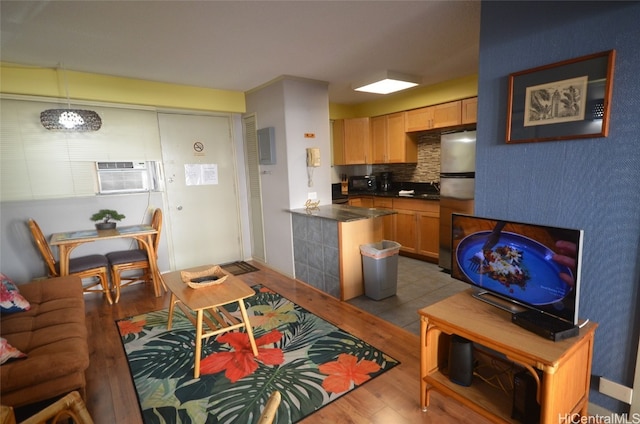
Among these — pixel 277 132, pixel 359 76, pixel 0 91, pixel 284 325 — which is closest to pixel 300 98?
pixel 277 132

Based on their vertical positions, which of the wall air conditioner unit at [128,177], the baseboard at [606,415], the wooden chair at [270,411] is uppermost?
the wall air conditioner unit at [128,177]

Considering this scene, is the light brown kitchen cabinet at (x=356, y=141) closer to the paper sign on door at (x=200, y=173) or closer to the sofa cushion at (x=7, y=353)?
the paper sign on door at (x=200, y=173)

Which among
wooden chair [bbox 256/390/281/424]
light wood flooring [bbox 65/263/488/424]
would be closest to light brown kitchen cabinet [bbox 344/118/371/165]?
light wood flooring [bbox 65/263/488/424]

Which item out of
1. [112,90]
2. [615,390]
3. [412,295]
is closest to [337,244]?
[412,295]

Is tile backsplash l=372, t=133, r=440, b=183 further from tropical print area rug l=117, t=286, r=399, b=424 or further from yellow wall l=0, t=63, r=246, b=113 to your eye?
tropical print area rug l=117, t=286, r=399, b=424

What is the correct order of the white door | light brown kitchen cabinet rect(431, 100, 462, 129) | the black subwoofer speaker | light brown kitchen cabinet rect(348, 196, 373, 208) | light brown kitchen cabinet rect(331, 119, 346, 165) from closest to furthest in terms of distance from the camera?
the black subwoofer speaker, light brown kitchen cabinet rect(431, 100, 462, 129), the white door, light brown kitchen cabinet rect(348, 196, 373, 208), light brown kitchen cabinet rect(331, 119, 346, 165)

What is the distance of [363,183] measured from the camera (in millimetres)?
5508

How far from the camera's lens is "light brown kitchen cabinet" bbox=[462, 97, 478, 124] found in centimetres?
390

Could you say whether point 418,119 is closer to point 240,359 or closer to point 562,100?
point 562,100

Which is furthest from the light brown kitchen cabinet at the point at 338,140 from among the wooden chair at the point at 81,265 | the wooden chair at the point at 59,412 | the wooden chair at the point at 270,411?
the wooden chair at the point at 270,411

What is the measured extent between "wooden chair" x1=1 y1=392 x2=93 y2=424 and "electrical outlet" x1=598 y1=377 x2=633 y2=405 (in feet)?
8.09

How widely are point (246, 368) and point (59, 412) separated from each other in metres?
1.17

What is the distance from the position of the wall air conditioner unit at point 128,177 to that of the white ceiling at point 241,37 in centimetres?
103

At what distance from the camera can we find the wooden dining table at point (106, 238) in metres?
3.15
